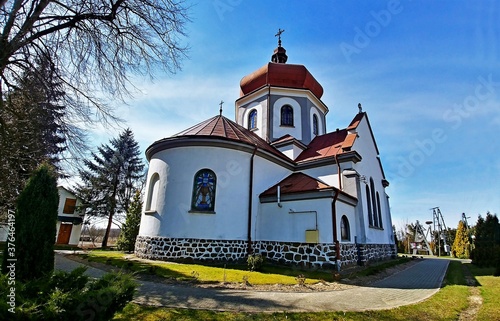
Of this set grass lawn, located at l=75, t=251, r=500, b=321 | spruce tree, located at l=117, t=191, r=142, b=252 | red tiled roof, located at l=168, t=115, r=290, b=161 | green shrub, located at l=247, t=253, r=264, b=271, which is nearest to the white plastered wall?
red tiled roof, located at l=168, t=115, r=290, b=161

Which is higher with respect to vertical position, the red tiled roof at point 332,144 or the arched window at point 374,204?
the red tiled roof at point 332,144

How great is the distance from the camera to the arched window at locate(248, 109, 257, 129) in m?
18.5

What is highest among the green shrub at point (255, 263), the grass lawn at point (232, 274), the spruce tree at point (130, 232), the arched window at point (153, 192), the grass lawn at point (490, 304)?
the arched window at point (153, 192)

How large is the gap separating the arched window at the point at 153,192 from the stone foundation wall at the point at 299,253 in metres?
5.05

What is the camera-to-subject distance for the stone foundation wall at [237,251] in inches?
409

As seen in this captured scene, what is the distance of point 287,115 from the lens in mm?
17828

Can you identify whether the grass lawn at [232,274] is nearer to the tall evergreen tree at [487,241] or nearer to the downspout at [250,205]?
the downspout at [250,205]

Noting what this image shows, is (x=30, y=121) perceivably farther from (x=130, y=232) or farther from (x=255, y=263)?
(x=130, y=232)

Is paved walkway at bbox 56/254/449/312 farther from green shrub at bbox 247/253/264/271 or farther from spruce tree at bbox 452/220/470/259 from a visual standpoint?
spruce tree at bbox 452/220/470/259

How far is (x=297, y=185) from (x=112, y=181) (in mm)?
18817

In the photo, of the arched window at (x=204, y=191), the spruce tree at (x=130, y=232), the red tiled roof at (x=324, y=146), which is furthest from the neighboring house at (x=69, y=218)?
the red tiled roof at (x=324, y=146)

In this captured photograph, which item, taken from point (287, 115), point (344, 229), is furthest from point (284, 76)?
point (344, 229)

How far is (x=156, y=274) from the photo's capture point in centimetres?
820

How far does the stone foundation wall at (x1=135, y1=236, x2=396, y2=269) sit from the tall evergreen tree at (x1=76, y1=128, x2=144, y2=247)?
13.9 meters
